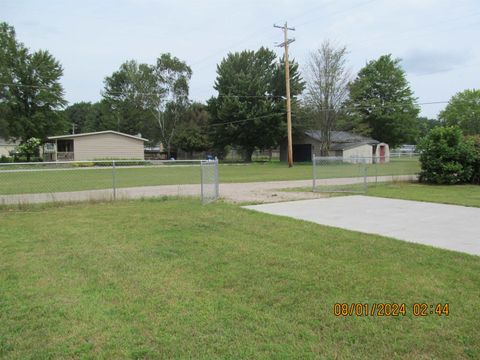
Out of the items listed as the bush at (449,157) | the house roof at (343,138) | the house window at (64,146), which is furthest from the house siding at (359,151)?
the house window at (64,146)

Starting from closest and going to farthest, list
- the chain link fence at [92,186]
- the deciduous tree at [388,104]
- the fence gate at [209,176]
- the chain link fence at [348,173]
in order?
the fence gate at [209,176], the chain link fence at [92,186], the chain link fence at [348,173], the deciduous tree at [388,104]

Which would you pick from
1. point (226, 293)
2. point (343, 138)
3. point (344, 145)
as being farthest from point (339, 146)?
point (226, 293)

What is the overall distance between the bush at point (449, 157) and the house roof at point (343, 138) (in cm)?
2530

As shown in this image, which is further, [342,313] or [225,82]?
[225,82]

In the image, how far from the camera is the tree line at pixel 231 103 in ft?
131

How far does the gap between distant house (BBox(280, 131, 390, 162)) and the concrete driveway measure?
31.1 meters

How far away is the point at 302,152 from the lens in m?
45.1

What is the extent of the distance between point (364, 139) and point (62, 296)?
143ft

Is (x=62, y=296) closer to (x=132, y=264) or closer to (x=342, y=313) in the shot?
(x=132, y=264)

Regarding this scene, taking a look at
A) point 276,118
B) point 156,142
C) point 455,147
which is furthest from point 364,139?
point 156,142

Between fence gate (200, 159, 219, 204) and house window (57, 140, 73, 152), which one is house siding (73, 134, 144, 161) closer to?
house window (57, 140, 73, 152)

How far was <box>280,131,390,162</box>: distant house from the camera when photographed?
41.7m

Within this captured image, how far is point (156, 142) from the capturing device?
65.3 meters
